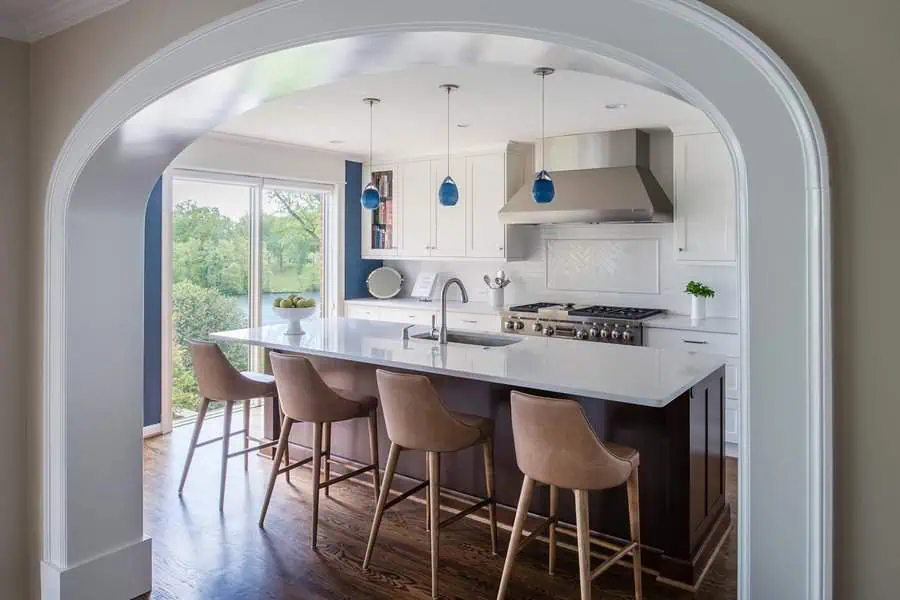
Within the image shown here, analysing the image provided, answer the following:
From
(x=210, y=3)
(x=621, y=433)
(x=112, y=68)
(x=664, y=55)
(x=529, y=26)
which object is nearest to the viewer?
(x=664, y=55)

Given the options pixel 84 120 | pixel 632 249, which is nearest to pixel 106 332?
pixel 84 120

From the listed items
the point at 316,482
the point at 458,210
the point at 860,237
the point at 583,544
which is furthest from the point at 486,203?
the point at 860,237

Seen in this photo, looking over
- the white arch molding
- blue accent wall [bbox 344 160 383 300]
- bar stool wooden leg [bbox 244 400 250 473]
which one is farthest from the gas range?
the white arch molding

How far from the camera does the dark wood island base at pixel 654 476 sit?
9.59ft

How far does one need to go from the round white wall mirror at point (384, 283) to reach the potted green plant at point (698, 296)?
3052 millimetres

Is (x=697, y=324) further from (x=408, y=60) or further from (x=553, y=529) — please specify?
(x=408, y=60)

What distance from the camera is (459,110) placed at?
4.62 m

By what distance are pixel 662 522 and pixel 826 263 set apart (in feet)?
6.78

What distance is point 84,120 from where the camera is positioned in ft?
8.36

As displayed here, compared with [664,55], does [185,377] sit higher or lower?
lower

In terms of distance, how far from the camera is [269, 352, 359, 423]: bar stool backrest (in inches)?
131

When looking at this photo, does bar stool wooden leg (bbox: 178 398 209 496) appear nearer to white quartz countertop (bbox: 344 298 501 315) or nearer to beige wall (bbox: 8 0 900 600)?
white quartz countertop (bbox: 344 298 501 315)

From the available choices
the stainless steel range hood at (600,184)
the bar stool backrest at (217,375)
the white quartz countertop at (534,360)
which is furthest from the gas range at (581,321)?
the bar stool backrest at (217,375)

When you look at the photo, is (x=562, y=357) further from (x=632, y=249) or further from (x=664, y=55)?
(x=632, y=249)
